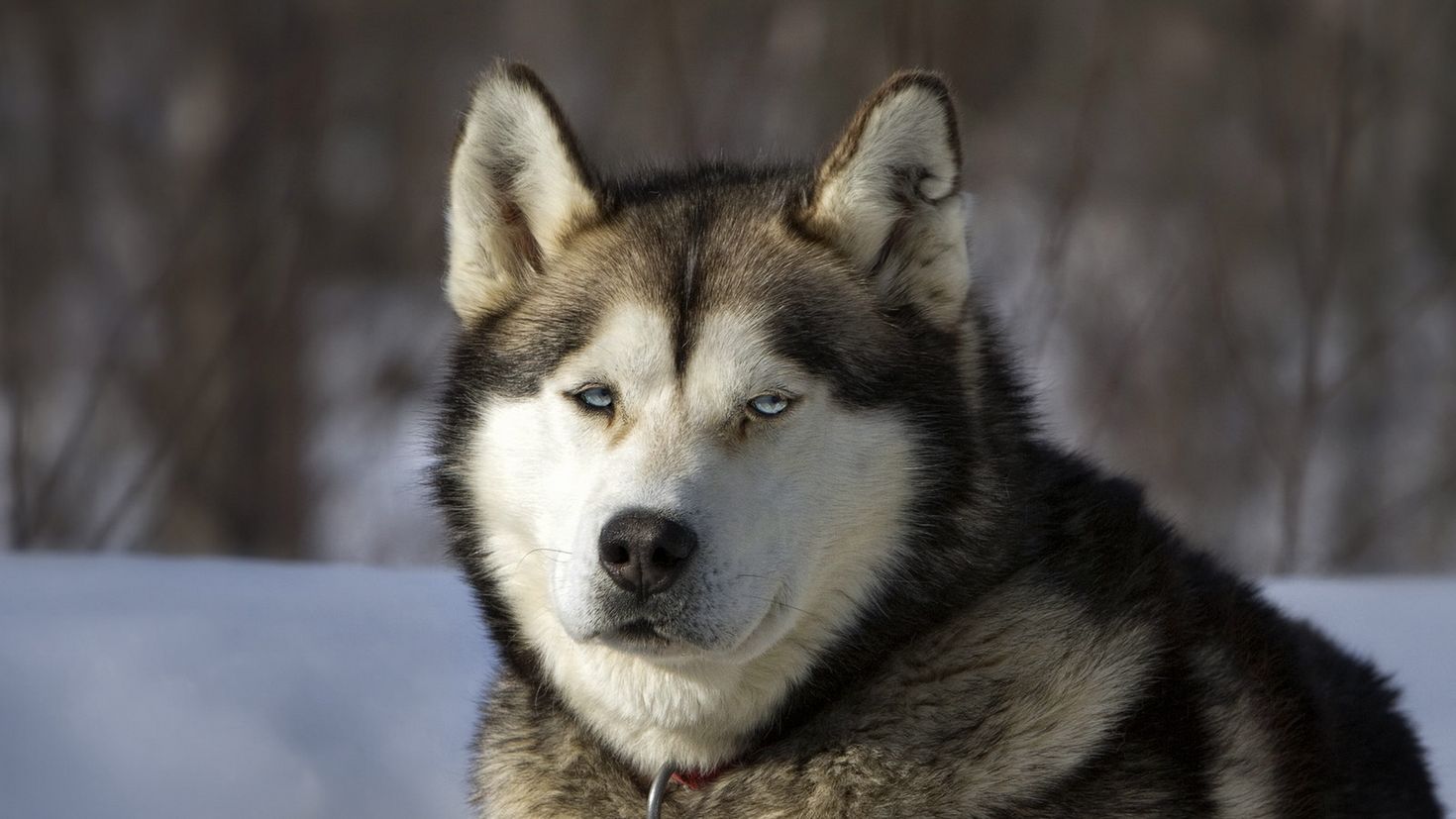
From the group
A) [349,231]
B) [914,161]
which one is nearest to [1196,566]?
[914,161]

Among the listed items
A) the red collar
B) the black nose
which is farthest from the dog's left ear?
the red collar

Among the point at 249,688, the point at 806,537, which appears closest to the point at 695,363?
the point at 806,537

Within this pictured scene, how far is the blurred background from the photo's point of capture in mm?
7969

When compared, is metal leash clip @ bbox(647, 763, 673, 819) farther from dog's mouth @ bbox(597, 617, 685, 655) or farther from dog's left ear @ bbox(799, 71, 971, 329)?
dog's left ear @ bbox(799, 71, 971, 329)

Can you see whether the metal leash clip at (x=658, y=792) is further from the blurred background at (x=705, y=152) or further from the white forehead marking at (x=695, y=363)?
the blurred background at (x=705, y=152)

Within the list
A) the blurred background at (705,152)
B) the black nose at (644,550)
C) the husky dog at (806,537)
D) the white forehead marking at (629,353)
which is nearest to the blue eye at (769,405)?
the husky dog at (806,537)

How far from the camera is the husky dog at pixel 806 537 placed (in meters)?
2.46

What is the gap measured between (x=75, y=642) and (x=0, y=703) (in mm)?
259

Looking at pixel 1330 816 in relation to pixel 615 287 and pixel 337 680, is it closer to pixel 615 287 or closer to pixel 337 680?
pixel 615 287

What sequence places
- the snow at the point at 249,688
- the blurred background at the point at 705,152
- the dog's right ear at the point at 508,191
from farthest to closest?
the blurred background at the point at 705,152 < the snow at the point at 249,688 < the dog's right ear at the point at 508,191

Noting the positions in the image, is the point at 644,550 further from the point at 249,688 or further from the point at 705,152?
the point at 705,152

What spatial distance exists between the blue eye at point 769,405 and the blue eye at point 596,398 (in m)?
0.24

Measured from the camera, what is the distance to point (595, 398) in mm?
2545

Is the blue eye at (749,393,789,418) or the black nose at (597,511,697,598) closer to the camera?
the black nose at (597,511,697,598)
